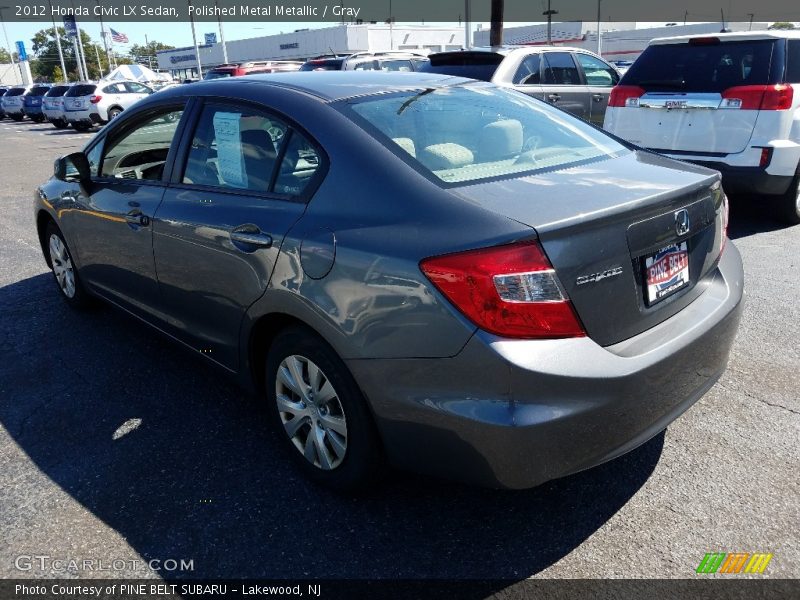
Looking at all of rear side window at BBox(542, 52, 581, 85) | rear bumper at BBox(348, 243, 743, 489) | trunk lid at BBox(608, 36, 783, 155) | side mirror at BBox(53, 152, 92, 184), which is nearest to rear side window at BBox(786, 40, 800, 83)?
trunk lid at BBox(608, 36, 783, 155)

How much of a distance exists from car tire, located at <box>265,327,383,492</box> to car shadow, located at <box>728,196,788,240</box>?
4951 millimetres

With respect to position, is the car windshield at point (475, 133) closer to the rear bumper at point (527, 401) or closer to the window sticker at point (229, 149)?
the window sticker at point (229, 149)

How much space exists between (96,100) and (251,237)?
78.3 feet

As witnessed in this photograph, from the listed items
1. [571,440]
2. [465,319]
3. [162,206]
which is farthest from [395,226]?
[162,206]

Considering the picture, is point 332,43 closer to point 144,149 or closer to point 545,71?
point 545,71

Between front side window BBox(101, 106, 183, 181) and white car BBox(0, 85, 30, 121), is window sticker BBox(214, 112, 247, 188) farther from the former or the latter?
white car BBox(0, 85, 30, 121)

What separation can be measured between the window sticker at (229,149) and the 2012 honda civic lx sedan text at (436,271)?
0.01 m

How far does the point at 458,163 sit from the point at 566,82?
760 centimetres

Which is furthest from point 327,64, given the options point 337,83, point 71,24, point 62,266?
point 71,24

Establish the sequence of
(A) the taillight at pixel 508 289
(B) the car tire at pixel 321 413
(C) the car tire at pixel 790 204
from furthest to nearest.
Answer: (C) the car tire at pixel 790 204 < (B) the car tire at pixel 321 413 < (A) the taillight at pixel 508 289

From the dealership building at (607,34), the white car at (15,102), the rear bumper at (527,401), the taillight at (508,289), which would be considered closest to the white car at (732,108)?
the rear bumper at (527,401)

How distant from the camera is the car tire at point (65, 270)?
468cm

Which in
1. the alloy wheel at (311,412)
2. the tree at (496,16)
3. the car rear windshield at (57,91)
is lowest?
the alloy wheel at (311,412)

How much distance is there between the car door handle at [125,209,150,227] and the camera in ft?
11.2
